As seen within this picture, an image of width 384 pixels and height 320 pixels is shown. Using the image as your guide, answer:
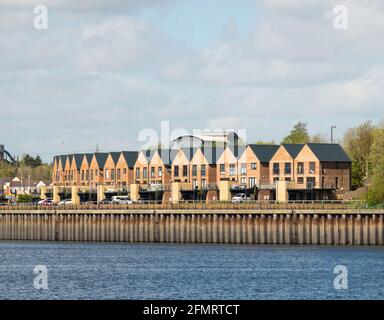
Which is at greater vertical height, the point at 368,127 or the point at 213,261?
the point at 368,127

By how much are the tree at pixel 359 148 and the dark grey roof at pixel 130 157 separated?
1511 inches

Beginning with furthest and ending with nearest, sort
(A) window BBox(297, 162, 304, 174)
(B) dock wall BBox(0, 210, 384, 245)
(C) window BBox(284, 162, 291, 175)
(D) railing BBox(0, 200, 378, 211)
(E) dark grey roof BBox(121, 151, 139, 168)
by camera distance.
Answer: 1. (E) dark grey roof BBox(121, 151, 139, 168)
2. (C) window BBox(284, 162, 291, 175)
3. (A) window BBox(297, 162, 304, 174)
4. (D) railing BBox(0, 200, 378, 211)
5. (B) dock wall BBox(0, 210, 384, 245)

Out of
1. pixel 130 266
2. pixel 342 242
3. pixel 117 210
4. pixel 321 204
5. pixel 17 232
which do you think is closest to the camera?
pixel 130 266

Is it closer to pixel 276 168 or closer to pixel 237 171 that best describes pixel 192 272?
pixel 276 168

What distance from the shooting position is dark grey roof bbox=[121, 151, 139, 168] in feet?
639

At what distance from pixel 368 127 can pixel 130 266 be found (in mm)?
106743

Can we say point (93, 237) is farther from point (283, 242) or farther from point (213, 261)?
point (213, 261)

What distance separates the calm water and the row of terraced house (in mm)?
40870

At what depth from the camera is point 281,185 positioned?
150 m

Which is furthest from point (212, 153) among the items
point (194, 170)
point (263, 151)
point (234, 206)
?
point (234, 206)

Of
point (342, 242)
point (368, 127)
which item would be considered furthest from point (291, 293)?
point (368, 127)

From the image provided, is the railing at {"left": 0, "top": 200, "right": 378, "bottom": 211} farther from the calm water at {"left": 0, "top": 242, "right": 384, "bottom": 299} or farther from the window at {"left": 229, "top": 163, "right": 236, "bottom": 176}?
the window at {"left": 229, "top": 163, "right": 236, "bottom": 176}

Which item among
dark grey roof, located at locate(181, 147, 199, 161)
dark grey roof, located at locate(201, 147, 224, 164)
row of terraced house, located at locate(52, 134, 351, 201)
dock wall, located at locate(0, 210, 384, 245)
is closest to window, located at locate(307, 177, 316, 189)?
row of terraced house, located at locate(52, 134, 351, 201)
